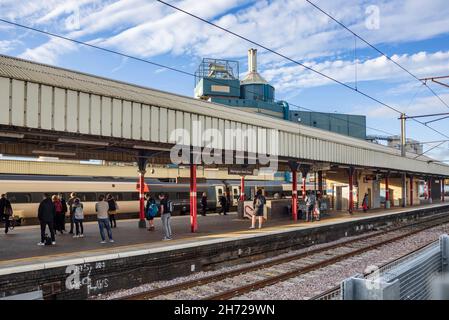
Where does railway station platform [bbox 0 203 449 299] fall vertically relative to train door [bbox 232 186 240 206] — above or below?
below

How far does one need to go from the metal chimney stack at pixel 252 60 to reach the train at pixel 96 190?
3553 centimetres

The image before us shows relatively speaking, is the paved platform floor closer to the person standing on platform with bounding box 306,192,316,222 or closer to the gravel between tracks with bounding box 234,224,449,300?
the gravel between tracks with bounding box 234,224,449,300

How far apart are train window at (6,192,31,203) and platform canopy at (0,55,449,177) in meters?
6.54

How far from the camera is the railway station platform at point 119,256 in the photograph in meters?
8.68

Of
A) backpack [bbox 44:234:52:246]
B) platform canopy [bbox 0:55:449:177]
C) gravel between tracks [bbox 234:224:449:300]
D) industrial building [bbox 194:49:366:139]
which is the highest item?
industrial building [bbox 194:49:366:139]

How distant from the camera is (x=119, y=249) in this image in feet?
36.5

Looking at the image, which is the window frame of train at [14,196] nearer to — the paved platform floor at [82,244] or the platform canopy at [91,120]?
the platform canopy at [91,120]

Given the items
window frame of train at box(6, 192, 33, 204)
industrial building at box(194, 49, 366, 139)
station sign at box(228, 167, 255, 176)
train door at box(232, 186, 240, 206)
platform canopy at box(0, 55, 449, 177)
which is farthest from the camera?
industrial building at box(194, 49, 366, 139)

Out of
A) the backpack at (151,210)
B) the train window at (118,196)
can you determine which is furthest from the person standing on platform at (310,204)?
the train window at (118,196)

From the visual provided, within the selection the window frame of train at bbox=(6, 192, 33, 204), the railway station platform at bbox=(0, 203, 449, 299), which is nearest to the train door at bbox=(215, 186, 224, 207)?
the window frame of train at bbox=(6, 192, 33, 204)

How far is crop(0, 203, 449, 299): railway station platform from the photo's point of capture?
342 inches

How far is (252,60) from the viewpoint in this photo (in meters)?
68.5

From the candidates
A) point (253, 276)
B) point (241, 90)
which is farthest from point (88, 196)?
point (241, 90)
